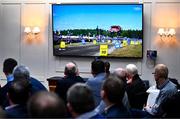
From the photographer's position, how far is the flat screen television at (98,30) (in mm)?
7547

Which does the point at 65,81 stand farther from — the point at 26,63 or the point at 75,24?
the point at 26,63

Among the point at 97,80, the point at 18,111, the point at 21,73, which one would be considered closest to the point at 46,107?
the point at 18,111

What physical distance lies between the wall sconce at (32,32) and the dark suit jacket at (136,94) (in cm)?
391

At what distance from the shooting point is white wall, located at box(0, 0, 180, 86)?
7.48m

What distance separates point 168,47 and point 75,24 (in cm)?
210

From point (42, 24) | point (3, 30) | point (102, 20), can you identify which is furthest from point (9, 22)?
point (102, 20)

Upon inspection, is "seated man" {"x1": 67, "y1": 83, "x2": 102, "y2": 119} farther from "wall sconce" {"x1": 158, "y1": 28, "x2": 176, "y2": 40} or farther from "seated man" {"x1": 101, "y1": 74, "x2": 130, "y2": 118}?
"wall sconce" {"x1": 158, "y1": 28, "x2": 176, "y2": 40}

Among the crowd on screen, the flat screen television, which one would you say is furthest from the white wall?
the crowd on screen

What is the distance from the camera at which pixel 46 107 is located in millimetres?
1673

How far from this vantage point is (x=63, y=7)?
8.01 m

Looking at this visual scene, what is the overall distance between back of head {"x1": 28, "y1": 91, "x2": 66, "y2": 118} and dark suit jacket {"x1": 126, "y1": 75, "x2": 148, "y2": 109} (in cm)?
307

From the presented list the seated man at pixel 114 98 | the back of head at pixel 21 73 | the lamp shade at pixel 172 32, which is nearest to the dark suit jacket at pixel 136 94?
the back of head at pixel 21 73

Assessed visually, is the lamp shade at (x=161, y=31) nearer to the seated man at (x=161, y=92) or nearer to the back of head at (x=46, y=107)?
the seated man at (x=161, y=92)

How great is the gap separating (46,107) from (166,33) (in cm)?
606
